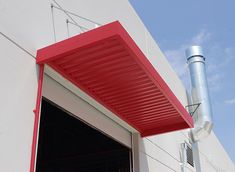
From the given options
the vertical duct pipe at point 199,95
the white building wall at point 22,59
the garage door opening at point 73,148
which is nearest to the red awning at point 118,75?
the white building wall at point 22,59

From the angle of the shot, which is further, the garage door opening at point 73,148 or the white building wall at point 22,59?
the garage door opening at point 73,148

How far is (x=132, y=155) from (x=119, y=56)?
91.8 inches

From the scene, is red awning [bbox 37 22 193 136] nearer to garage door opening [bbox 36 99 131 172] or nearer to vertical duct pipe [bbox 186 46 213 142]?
garage door opening [bbox 36 99 131 172]

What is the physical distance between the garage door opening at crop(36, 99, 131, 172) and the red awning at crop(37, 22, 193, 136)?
742mm

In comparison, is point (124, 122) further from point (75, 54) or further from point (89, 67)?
point (75, 54)

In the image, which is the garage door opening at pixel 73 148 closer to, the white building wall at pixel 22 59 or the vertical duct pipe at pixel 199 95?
→ the white building wall at pixel 22 59

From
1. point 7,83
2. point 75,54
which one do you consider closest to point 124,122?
point 75,54

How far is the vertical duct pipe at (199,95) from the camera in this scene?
809 cm

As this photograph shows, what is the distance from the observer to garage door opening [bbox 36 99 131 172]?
5311 millimetres

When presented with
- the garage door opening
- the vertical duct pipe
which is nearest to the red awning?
the garage door opening

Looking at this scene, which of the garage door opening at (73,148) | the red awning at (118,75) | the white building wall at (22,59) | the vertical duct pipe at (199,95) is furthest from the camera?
the vertical duct pipe at (199,95)

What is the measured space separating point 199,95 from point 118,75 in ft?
16.9

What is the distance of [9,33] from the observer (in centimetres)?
280

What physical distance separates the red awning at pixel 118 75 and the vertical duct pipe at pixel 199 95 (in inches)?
131
